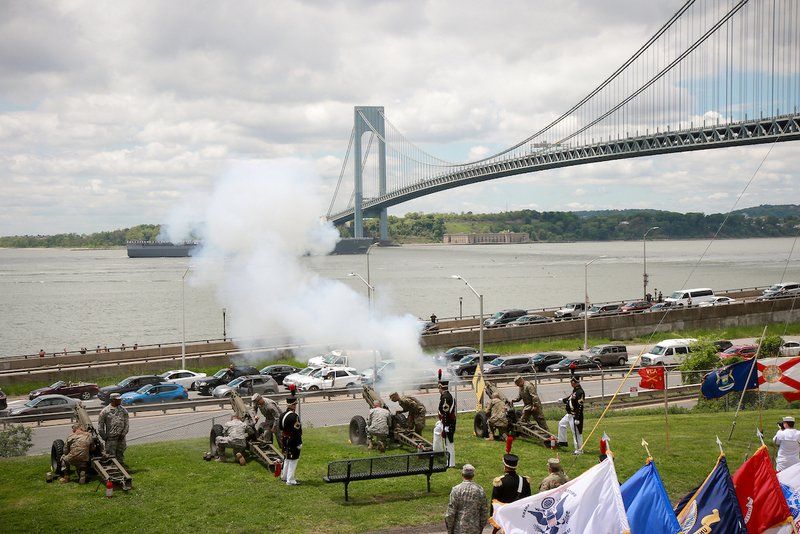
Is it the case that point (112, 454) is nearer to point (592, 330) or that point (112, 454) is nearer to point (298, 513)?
point (298, 513)

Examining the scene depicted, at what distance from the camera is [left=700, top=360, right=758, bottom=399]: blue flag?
14844 millimetres

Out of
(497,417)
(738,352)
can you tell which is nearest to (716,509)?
(497,417)

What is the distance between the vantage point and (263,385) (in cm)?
2822

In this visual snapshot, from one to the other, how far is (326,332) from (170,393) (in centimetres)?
1203

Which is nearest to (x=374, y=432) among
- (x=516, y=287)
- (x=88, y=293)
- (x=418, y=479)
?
(x=418, y=479)

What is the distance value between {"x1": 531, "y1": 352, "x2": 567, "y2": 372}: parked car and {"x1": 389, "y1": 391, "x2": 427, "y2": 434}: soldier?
1846cm

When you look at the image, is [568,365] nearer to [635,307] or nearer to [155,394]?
[155,394]

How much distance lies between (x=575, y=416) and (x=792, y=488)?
5262 mm

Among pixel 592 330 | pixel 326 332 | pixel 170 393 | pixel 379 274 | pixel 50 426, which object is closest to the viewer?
pixel 50 426

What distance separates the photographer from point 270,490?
1153cm

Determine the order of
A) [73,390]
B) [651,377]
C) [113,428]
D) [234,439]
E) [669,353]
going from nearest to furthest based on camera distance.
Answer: [113,428] < [234,439] < [651,377] < [73,390] < [669,353]

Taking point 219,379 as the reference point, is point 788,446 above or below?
above

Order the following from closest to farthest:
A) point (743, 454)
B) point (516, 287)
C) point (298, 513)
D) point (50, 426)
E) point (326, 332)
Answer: point (298, 513), point (743, 454), point (50, 426), point (326, 332), point (516, 287)

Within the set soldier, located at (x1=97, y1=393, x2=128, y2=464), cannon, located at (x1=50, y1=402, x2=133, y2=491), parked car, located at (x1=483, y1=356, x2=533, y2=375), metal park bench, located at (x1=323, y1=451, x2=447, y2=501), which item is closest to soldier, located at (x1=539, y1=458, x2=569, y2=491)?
metal park bench, located at (x1=323, y1=451, x2=447, y2=501)
